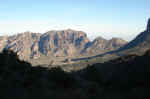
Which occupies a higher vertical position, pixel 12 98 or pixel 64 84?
pixel 12 98

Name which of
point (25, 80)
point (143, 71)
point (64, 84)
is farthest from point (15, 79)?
point (143, 71)

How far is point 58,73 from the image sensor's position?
2314cm

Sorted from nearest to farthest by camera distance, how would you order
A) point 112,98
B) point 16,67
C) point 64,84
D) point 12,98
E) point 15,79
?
1. point 12,98
2. point 112,98
3. point 15,79
4. point 64,84
5. point 16,67

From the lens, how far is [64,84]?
811 inches

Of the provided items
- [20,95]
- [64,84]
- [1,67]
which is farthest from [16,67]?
[20,95]

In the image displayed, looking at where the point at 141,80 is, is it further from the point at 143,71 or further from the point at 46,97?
the point at 46,97

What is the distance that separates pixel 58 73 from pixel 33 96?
10.4 m

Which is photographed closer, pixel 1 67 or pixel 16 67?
pixel 1 67

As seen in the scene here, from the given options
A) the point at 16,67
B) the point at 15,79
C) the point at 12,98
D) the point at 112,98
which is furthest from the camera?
the point at 16,67

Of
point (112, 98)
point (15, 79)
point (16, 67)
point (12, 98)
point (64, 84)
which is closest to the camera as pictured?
point (12, 98)

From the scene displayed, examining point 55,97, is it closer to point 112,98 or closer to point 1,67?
point 112,98

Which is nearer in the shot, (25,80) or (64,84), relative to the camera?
(25,80)

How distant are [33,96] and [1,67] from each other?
12.5 metres

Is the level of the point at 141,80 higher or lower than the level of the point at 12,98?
lower
